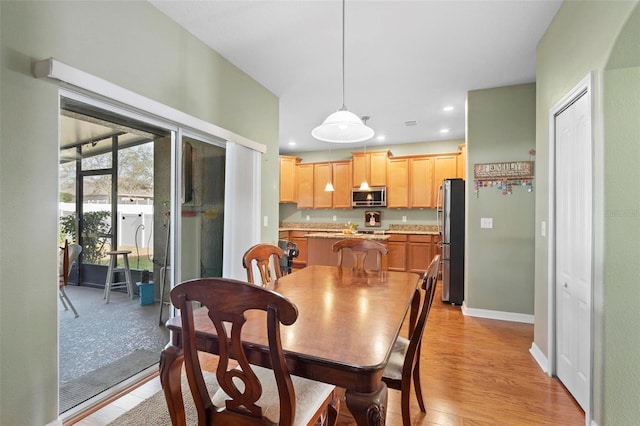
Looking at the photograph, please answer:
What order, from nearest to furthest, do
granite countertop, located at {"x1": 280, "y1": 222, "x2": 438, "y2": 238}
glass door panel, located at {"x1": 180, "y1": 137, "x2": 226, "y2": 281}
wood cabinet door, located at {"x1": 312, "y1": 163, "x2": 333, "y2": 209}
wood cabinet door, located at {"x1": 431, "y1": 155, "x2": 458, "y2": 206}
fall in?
glass door panel, located at {"x1": 180, "y1": 137, "x2": 226, "y2": 281}
wood cabinet door, located at {"x1": 431, "y1": 155, "x2": 458, "y2": 206}
granite countertop, located at {"x1": 280, "y1": 222, "x2": 438, "y2": 238}
wood cabinet door, located at {"x1": 312, "y1": 163, "x2": 333, "y2": 209}

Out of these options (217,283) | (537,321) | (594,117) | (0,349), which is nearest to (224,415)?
(217,283)

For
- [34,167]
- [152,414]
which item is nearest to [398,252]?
[152,414]

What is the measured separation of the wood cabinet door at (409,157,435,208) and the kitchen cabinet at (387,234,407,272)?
774mm

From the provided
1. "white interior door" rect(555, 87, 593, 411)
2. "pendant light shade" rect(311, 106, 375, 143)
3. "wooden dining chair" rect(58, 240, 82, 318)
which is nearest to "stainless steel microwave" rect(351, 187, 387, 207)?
"pendant light shade" rect(311, 106, 375, 143)

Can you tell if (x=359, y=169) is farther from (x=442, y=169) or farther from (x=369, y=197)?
(x=442, y=169)

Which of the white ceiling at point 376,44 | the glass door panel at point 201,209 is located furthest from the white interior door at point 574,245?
the glass door panel at point 201,209

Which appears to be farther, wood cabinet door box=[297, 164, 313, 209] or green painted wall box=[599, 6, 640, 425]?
wood cabinet door box=[297, 164, 313, 209]

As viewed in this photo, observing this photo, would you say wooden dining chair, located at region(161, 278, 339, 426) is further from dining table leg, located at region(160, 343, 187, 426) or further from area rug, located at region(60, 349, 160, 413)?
area rug, located at region(60, 349, 160, 413)

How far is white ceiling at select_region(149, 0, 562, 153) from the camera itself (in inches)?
88.0

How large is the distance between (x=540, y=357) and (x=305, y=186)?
5.32m

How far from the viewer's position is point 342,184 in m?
6.68

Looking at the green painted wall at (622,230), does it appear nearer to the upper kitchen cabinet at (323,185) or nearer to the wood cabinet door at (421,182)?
the wood cabinet door at (421,182)

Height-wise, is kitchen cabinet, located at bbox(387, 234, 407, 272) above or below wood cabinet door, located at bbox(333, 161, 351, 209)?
below

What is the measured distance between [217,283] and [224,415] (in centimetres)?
53
